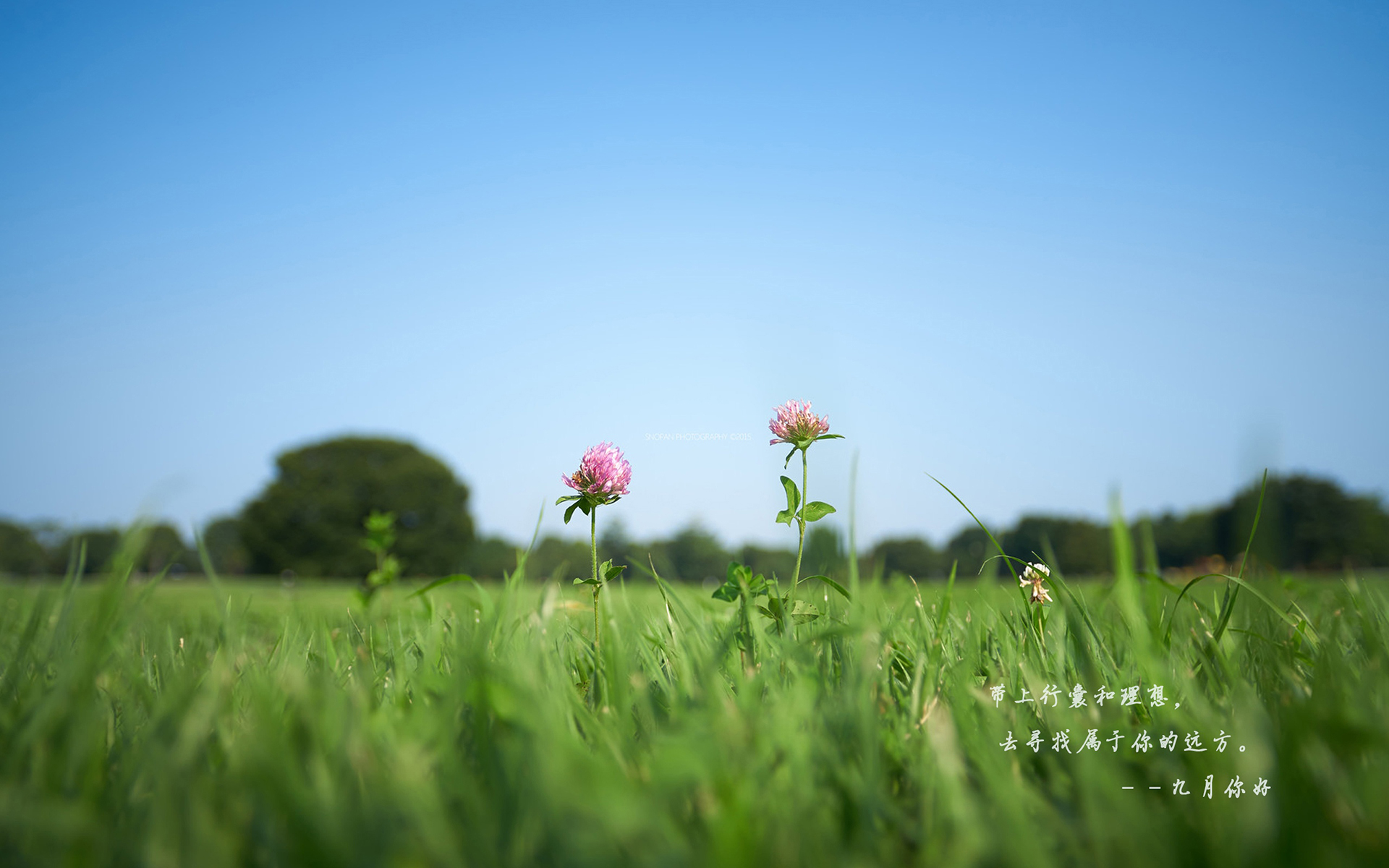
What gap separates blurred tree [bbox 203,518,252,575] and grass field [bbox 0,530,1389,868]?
155 ft

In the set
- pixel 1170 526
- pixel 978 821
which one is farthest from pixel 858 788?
pixel 1170 526

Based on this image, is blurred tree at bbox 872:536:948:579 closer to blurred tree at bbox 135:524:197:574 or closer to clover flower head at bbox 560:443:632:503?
blurred tree at bbox 135:524:197:574

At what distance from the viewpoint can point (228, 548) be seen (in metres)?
59.9

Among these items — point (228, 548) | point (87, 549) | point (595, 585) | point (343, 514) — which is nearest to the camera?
point (595, 585)

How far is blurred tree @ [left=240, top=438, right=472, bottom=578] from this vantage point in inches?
1550

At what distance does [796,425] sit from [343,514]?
142ft

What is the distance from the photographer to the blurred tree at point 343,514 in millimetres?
39375

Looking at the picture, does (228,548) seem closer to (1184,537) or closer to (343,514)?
(343,514)

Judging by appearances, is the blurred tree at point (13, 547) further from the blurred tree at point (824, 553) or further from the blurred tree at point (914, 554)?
the blurred tree at point (914, 554)

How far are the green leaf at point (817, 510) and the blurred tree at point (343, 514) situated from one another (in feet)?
131

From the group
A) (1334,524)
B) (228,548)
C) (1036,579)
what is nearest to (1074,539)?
(1334,524)

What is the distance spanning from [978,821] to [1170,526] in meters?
58.1

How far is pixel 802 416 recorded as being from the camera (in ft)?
6.58

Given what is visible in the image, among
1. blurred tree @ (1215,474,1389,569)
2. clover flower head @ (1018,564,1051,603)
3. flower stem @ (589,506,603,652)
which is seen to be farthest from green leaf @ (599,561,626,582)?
A: blurred tree @ (1215,474,1389,569)
